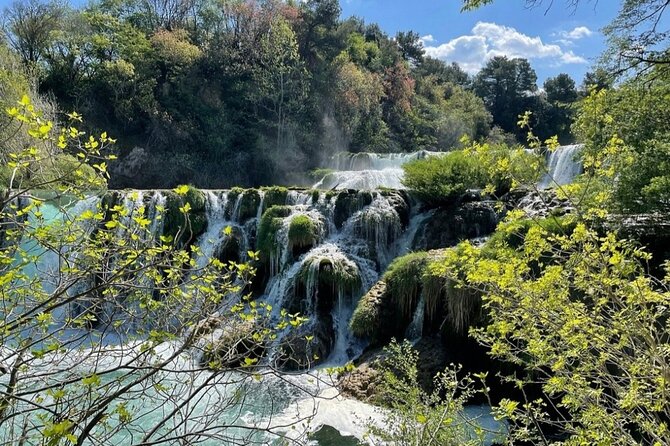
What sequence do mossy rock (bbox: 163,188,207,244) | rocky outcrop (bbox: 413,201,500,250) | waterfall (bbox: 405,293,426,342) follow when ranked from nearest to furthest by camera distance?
waterfall (bbox: 405,293,426,342) → rocky outcrop (bbox: 413,201,500,250) → mossy rock (bbox: 163,188,207,244)

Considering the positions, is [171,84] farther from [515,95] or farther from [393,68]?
[515,95]

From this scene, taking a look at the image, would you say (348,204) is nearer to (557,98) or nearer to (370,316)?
(370,316)

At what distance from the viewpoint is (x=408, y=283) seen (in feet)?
25.7

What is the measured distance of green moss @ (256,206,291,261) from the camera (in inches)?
429

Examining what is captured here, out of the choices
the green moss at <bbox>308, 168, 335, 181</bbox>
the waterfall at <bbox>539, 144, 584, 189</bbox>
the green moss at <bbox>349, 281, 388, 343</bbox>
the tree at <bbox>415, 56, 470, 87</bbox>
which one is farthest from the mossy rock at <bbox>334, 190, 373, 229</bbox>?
the tree at <bbox>415, 56, 470, 87</bbox>

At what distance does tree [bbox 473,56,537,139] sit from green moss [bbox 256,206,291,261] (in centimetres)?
3271

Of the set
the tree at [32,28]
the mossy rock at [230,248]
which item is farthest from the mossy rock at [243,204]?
the tree at [32,28]

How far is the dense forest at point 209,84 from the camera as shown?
22328 mm

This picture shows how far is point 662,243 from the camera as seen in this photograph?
6602mm

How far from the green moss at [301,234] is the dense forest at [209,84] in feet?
41.3

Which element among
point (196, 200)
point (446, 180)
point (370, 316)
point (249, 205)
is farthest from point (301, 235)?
point (196, 200)

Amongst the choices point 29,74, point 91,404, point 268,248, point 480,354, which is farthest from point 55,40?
point 91,404

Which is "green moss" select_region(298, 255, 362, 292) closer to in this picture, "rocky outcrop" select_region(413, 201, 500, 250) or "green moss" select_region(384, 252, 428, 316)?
"green moss" select_region(384, 252, 428, 316)

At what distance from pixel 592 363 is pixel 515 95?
41.4 m
